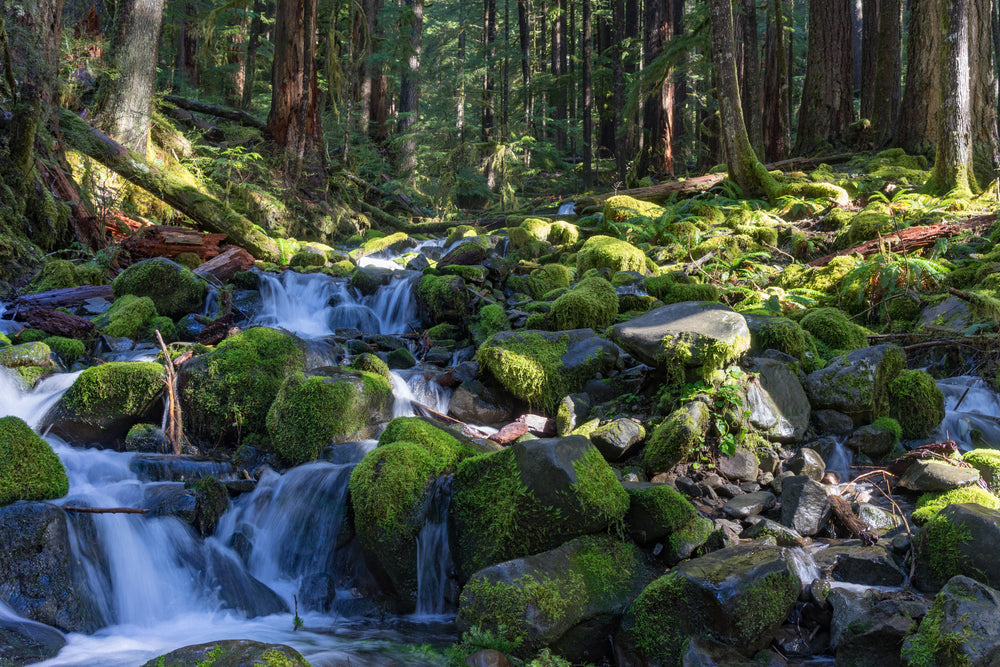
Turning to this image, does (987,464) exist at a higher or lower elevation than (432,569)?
higher

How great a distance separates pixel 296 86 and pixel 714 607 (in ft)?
50.6

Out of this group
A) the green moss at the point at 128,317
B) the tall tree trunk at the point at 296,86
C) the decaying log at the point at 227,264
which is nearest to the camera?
the green moss at the point at 128,317

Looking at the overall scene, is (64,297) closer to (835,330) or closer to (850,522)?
(850,522)

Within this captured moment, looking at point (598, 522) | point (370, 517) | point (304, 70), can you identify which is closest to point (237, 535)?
point (370, 517)

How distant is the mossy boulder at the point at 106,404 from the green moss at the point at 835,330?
283 inches

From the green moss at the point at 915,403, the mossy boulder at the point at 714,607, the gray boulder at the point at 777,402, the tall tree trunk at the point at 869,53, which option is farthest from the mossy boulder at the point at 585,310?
the tall tree trunk at the point at 869,53

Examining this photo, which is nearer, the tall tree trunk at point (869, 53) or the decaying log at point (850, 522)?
the decaying log at point (850, 522)

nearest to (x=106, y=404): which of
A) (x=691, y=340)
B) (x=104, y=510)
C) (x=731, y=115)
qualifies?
(x=104, y=510)

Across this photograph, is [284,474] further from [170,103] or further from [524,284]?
[170,103]

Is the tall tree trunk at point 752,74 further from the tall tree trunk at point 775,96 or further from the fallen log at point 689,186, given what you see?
the tall tree trunk at point 775,96

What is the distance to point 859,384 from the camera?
6102 millimetres

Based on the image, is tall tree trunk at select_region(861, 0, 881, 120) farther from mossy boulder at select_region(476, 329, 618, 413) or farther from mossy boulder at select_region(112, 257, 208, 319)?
mossy boulder at select_region(112, 257, 208, 319)

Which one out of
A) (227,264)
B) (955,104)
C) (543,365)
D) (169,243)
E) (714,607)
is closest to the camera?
(714,607)

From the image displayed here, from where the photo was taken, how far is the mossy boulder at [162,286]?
339 inches
